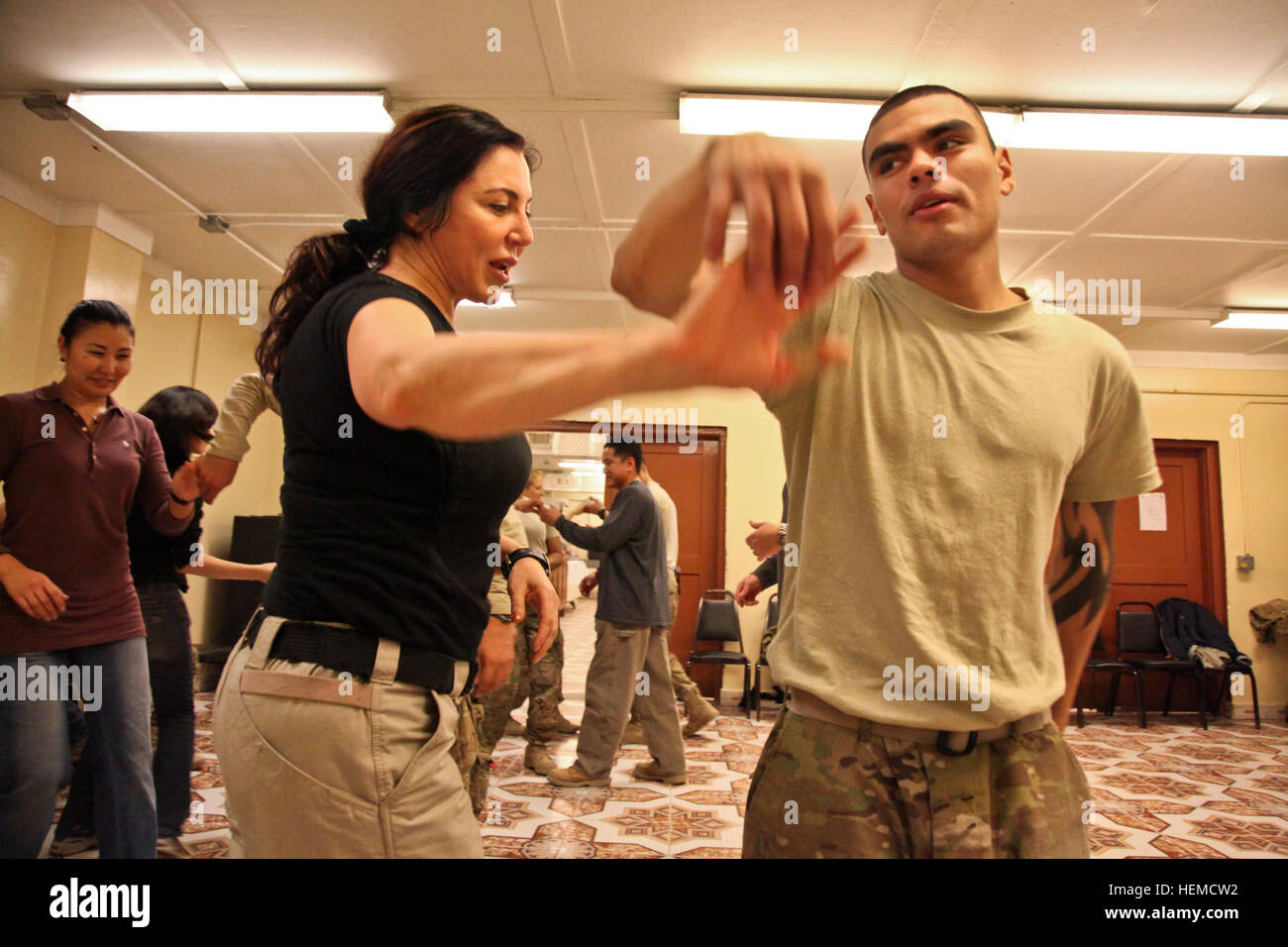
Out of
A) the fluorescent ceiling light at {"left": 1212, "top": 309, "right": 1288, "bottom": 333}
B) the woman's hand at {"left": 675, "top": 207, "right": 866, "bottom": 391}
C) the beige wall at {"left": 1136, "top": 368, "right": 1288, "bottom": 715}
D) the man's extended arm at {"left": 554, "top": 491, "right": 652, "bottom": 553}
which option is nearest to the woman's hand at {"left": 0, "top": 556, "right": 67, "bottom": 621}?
the woman's hand at {"left": 675, "top": 207, "right": 866, "bottom": 391}

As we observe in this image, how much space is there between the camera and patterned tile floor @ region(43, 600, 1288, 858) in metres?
3.09

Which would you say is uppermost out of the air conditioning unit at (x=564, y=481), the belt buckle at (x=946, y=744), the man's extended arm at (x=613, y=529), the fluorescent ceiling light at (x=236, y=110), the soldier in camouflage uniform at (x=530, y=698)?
the fluorescent ceiling light at (x=236, y=110)

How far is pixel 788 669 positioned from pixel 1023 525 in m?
0.36

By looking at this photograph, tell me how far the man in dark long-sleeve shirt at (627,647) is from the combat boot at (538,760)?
0.09 m

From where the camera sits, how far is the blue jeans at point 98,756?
73.5 inches

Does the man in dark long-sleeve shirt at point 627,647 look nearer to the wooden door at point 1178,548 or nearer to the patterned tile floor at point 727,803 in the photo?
the patterned tile floor at point 727,803

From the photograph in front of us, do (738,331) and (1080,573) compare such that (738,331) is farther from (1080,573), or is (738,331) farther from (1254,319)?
(1254,319)

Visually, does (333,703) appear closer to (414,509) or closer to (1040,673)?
(414,509)

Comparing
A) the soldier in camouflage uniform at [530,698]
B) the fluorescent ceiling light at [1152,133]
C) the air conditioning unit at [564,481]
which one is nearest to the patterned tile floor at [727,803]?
the soldier in camouflage uniform at [530,698]

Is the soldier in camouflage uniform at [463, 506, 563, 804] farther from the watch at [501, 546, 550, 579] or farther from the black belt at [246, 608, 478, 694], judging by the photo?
the black belt at [246, 608, 478, 694]

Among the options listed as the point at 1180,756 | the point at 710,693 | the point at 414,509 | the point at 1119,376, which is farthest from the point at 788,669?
the point at 710,693

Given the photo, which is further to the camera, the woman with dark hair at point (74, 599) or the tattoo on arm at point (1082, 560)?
the woman with dark hair at point (74, 599)

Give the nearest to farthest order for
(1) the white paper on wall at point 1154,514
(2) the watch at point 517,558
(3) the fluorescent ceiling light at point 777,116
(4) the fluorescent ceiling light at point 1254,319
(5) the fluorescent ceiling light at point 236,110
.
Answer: (2) the watch at point 517,558 < (3) the fluorescent ceiling light at point 777,116 < (5) the fluorescent ceiling light at point 236,110 < (4) the fluorescent ceiling light at point 1254,319 < (1) the white paper on wall at point 1154,514

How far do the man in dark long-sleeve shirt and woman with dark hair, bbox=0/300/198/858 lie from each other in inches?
79.2
